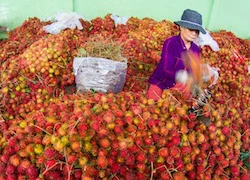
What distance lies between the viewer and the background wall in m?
4.32

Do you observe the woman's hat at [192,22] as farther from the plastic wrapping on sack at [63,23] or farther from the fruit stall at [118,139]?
the plastic wrapping on sack at [63,23]

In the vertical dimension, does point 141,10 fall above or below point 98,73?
above

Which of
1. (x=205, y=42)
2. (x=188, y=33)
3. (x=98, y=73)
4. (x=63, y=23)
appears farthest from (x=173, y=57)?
(x=63, y=23)

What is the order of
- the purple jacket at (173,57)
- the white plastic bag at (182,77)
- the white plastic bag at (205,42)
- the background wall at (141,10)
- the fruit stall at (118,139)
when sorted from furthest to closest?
the background wall at (141,10)
the white plastic bag at (205,42)
the purple jacket at (173,57)
the white plastic bag at (182,77)
the fruit stall at (118,139)

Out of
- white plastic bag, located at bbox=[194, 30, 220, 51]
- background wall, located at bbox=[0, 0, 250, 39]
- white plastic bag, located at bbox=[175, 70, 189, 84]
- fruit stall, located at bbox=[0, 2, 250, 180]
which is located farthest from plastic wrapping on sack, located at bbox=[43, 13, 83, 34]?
white plastic bag, located at bbox=[175, 70, 189, 84]

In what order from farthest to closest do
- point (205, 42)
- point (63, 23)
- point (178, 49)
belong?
point (205, 42) → point (63, 23) → point (178, 49)

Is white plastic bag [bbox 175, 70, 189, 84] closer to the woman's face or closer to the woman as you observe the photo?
the woman

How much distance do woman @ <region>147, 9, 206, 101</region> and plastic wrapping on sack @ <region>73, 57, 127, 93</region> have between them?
1.14ft

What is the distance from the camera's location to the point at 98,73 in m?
2.49

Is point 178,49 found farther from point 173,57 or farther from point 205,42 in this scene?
point 205,42

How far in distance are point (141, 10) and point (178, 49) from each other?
99.7 inches

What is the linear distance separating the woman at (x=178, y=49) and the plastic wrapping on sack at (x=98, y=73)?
1.14 feet

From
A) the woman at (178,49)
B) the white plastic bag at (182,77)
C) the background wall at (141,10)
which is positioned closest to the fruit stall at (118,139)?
the white plastic bag at (182,77)

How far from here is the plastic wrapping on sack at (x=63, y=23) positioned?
357 cm
